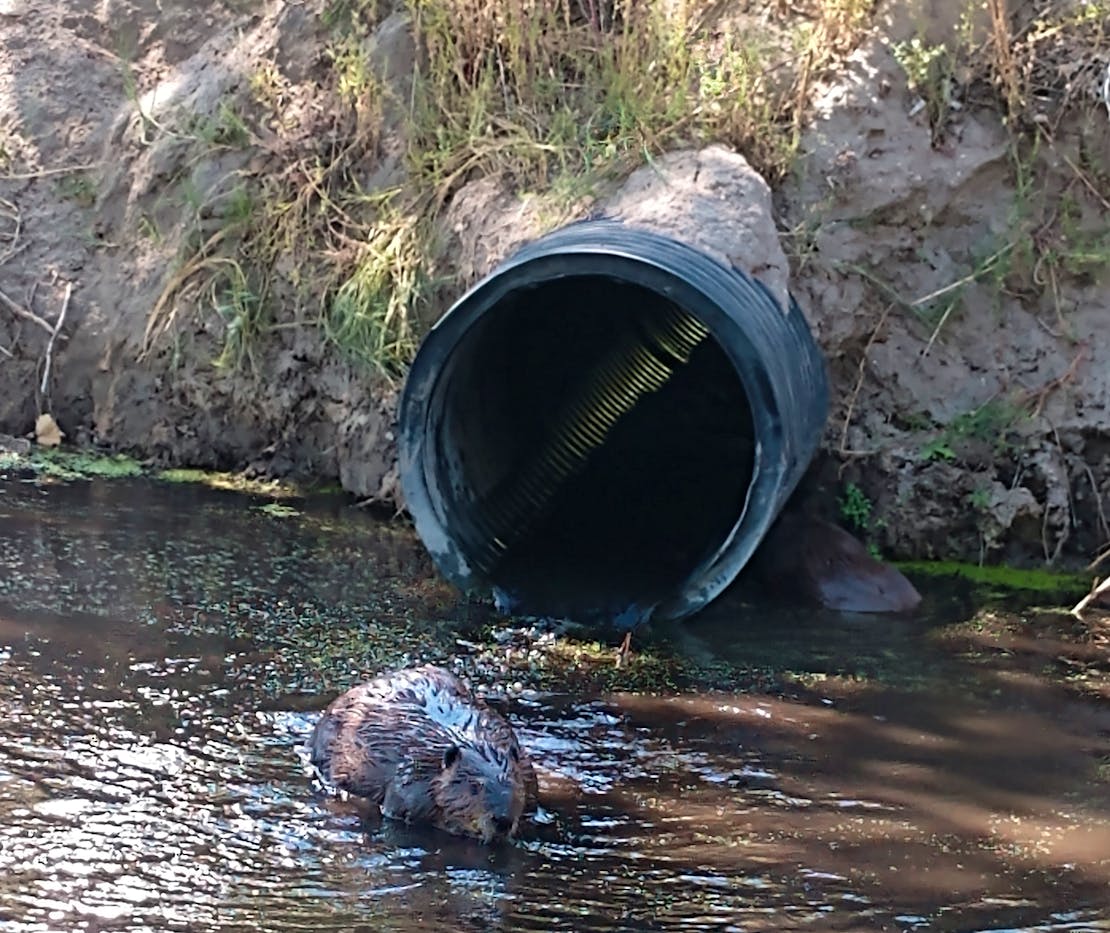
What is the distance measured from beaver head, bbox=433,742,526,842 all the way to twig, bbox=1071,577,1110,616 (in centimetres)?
317

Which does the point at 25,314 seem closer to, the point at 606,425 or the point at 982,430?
the point at 606,425

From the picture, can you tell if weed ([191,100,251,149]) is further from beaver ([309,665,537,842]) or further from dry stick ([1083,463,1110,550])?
beaver ([309,665,537,842])

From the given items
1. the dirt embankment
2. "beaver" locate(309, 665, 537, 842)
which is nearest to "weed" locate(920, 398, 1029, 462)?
the dirt embankment

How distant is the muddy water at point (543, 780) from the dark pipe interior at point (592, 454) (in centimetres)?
45

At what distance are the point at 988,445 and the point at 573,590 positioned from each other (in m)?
2.04

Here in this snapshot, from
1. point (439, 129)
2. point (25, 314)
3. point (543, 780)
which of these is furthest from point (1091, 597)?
point (25, 314)

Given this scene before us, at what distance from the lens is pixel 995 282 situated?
7.96m

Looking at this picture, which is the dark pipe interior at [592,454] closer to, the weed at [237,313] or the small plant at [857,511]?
the small plant at [857,511]

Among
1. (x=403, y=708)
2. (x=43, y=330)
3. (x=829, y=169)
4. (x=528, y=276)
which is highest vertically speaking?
(x=829, y=169)

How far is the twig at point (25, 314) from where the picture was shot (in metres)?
9.09

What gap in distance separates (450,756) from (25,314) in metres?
5.29

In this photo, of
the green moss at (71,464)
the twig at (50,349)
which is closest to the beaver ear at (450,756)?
the green moss at (71,464)

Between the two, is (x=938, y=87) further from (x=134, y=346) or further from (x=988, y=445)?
(x=134, y=346)

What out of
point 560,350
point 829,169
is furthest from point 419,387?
point 829,169
